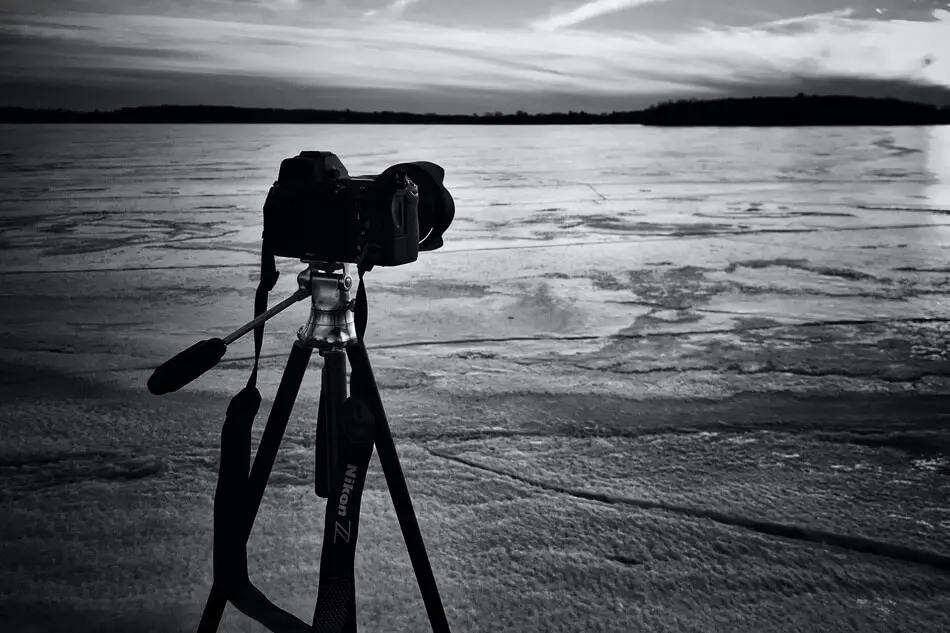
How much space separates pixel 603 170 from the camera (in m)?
23.0

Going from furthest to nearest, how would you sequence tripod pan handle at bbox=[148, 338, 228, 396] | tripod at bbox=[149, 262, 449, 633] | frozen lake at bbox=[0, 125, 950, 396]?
frozen lake at bbox=[0, 125, 950, 396] < tripod at bbox=[149, 262, 449, 633] < tripod pan handle at bbox=[148, 338, 228, 396]

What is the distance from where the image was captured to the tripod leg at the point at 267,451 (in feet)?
5.80

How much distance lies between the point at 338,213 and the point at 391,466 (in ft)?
1.77

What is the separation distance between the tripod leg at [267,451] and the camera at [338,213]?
0.76ft

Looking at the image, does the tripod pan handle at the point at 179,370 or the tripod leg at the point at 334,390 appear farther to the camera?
the tripod leg at the point at 334,390

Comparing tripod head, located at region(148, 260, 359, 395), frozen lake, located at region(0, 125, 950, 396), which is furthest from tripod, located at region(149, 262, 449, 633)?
frozen lake, located at region(0, 125, 950, 396)

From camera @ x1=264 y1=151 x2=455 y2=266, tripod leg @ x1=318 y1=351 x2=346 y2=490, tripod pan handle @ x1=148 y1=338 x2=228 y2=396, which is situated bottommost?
tripod leg @ x1=318 y1=351 x2=346 y2=490

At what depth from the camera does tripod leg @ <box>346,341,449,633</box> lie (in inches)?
66.4

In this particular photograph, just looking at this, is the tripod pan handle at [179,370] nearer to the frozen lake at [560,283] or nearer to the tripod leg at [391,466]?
the tripod leg at [391,466]

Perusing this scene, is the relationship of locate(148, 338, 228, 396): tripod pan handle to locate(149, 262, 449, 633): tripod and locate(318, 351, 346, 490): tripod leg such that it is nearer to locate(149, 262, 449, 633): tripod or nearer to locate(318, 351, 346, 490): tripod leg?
locate(149, 262, 449, 633): tripod

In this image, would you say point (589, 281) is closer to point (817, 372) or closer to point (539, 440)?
point (817, 372)

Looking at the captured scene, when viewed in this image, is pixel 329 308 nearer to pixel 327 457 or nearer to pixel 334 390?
pixel 334 390

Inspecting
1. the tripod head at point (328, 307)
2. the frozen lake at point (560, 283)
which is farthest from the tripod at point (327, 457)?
the frozen lake at point (560, 283)

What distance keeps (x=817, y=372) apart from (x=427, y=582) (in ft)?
11.2
